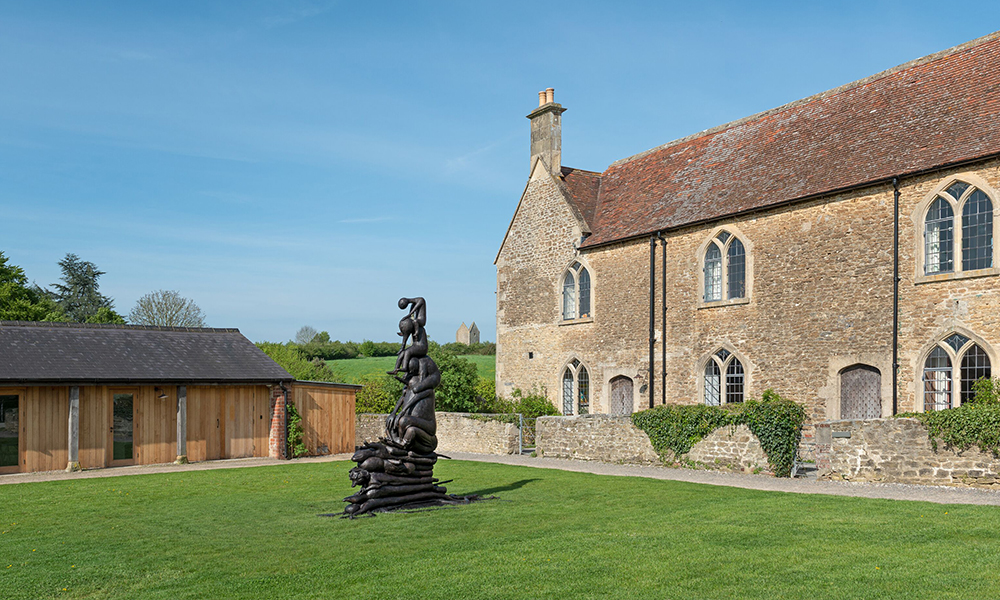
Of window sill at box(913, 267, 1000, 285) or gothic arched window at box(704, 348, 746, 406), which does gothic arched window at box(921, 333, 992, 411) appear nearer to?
window sill at box(913, 267, 1000, 285)

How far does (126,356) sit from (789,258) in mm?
18499

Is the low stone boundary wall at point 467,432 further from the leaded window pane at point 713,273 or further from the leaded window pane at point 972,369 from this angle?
the leaded window pane at point 972,369

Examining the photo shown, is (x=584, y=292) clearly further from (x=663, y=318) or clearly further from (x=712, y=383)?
(x=712, y=383)

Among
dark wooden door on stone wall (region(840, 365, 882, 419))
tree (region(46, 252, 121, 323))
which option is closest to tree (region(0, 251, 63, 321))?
tree (region(46, 252, 121, 323))

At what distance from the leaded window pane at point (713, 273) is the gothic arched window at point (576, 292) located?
5249 millimetres

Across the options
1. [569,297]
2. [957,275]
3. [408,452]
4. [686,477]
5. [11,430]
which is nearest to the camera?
[408,452]

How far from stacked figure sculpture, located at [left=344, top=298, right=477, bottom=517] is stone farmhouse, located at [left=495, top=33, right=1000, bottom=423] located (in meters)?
11.5

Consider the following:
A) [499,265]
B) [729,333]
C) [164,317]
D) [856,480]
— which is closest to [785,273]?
[729,333]

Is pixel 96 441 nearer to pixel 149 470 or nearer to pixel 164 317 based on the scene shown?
pixel 149 470

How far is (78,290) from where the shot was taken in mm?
64188

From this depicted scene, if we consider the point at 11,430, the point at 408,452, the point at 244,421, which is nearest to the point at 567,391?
the point at 244,421

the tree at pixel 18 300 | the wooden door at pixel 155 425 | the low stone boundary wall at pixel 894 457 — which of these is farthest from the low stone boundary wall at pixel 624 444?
the tree at pixel 18 300

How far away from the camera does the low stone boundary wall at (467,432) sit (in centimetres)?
2473

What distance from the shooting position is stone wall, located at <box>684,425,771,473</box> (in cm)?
1803
